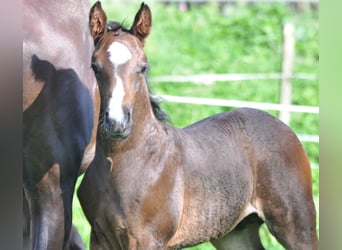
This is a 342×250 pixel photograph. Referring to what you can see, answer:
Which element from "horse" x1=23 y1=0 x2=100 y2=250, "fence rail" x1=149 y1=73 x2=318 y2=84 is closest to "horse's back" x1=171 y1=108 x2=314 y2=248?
"horse" x1=23 y1=0 x2=100 y2=250

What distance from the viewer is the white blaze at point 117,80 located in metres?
2.73

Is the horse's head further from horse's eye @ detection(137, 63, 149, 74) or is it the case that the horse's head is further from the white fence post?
the white fence post

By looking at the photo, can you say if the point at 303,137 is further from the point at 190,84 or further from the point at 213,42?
the point at 213,42

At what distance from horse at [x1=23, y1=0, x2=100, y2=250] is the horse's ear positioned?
1.56ft

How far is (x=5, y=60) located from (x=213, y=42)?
9.94 meters

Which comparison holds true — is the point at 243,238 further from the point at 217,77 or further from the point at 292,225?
the point at 217,77

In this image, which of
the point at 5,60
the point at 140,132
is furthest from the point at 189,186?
the point at 5,60

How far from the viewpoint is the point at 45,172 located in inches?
128

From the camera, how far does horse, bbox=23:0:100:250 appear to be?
324cm

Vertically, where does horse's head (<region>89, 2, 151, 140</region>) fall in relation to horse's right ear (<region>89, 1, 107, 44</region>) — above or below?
below

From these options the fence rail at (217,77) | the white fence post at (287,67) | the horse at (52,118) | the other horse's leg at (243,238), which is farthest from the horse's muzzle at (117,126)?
the fence rail at (217,77)

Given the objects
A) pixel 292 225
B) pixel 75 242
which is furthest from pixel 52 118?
pixel 292 225

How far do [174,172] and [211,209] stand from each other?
305 mm

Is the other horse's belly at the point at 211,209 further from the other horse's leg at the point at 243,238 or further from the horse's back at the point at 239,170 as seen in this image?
the other horse's leg at the point at 243,238
